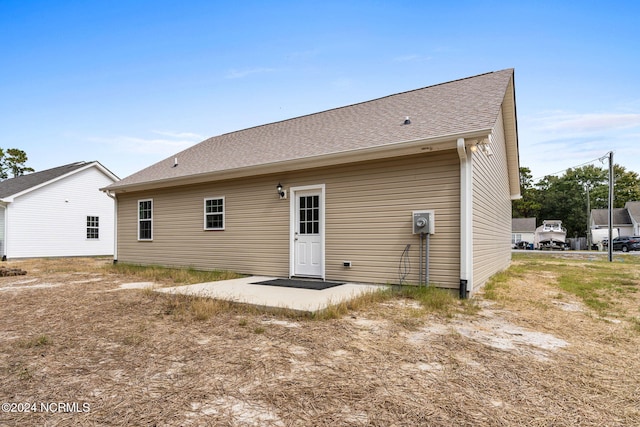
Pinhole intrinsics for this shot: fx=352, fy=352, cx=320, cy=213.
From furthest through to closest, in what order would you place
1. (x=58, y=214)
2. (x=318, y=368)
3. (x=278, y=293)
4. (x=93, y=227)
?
(x=93, y=227), (x=58, y=214), (x=278, y=293), (x=318, y=368)

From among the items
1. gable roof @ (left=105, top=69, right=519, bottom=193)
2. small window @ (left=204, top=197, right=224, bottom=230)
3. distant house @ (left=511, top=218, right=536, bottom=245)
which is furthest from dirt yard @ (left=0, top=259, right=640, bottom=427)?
distant house @ (left=511, top=218, right=536, bottom=245)

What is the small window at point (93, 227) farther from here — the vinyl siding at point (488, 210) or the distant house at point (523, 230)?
the distant house at point (523, 230)

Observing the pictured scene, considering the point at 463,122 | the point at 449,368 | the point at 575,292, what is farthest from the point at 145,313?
the point at 575,292

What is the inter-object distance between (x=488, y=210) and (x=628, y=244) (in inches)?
1267

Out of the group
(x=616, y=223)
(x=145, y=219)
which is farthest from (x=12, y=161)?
(x=616, y=223)

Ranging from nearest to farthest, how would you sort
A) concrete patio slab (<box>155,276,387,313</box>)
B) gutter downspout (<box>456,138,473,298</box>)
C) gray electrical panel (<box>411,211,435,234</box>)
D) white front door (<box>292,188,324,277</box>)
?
concrete patio slab (<box>155,276,387,313</box>) < gutter downspout (<box>456,138,473,298</box>) < gray electrical panel (<box>411,211,435,234</box>) < white front door (<box>292,188,324,277</box>)

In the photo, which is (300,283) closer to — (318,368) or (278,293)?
(278,293)

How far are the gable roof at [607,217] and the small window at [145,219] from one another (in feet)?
161

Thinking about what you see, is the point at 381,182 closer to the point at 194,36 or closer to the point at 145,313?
the point at 145,313

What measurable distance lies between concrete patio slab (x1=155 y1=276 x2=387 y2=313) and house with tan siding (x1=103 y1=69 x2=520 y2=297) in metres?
1.14

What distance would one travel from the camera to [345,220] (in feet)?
25.3

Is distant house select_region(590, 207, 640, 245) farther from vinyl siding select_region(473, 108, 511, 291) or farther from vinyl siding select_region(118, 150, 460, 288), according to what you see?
vinyl siding select_region(118, 150, 460, 288)

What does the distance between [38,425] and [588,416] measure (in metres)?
3.34

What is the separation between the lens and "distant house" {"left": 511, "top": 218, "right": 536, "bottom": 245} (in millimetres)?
43875
